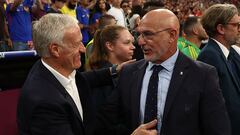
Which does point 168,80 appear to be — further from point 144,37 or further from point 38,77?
point 38,77

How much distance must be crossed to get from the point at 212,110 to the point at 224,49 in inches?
48.4

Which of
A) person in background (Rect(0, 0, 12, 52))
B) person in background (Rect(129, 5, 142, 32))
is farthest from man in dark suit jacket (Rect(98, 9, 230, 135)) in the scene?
person in background (Rect(129, 5, 142, 32))

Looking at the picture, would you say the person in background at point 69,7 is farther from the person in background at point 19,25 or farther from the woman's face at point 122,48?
the woman's face at point 122,48

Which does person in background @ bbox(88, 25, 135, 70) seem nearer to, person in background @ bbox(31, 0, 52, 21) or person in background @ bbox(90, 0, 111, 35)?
person in background @ bbox(31, 0, 52, 21)

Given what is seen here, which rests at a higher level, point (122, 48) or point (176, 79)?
point (176, 79)

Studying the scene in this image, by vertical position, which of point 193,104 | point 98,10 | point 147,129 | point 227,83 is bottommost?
point 98,10

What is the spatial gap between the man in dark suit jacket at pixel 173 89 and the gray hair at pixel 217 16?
43.3 inches

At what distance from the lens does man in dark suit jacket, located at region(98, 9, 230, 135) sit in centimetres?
217

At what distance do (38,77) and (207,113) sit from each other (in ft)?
3.20

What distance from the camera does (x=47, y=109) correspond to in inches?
79.8

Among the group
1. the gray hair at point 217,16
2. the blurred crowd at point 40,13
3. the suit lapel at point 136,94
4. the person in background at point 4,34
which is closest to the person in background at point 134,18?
the blurred crowd at point 40,13

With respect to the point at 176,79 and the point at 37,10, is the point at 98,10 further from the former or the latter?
the point at 176,79

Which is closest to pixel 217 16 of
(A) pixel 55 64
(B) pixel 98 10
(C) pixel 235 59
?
(C) pixel 235 59

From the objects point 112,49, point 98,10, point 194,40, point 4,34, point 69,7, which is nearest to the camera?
point 112,49
